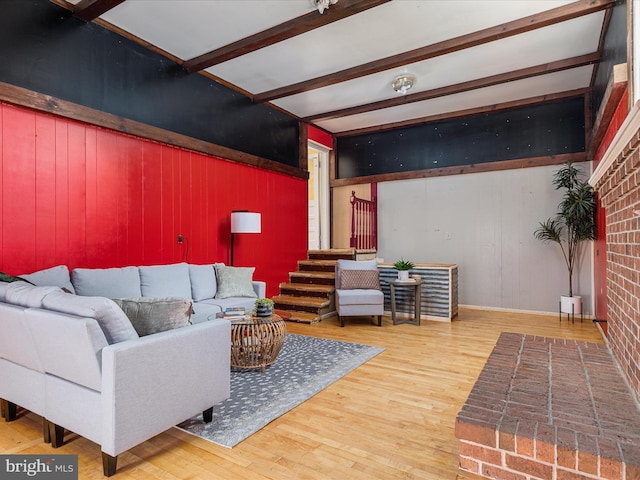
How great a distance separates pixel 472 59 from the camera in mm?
4508

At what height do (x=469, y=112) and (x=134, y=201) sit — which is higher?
(x=469, y=112)

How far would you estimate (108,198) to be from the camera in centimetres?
374

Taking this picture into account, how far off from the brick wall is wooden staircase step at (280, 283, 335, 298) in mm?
3713

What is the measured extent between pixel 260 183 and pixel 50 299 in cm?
398

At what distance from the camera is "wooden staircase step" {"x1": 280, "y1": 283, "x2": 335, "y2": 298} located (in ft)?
18.9

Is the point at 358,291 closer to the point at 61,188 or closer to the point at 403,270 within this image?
the point at 403,270

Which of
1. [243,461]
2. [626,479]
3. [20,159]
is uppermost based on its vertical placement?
[20,159]

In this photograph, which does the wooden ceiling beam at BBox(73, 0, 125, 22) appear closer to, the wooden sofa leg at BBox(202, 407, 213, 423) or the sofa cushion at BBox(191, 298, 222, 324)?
the sofa cushion at BBox(191, 298, 222, 324)

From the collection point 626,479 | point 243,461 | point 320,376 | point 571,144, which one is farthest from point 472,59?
point 243,461

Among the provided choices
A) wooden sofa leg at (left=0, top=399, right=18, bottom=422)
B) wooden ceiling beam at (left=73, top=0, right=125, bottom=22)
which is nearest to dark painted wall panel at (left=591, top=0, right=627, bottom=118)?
wooden ceiling beam at (left=73, top=0, right=125, bottom=22)

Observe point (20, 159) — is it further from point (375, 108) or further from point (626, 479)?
point (375, 108)

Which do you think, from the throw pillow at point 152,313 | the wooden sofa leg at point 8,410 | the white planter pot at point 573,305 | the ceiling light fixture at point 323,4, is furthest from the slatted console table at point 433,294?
the wooden sofa leg at point 8,410

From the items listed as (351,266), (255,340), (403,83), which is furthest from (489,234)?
(255,340)

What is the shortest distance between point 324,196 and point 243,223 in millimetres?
3148
